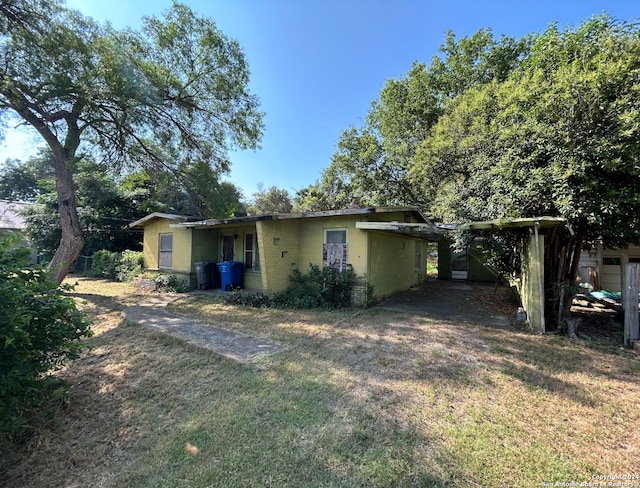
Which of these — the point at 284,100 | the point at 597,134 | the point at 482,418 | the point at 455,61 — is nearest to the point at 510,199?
the point at 597,134

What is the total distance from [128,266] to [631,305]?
17.3m

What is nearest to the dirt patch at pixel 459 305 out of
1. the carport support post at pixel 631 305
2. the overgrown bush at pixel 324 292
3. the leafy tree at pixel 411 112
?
the overgrown bush at pixel 324 292

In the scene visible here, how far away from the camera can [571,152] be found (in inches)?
218

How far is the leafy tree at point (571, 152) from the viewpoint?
5.22 metres

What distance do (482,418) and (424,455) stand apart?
100 centimetres

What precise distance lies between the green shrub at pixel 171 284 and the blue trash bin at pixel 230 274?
161 cm

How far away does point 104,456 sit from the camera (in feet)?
7.98

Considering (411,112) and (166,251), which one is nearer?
(166,251)

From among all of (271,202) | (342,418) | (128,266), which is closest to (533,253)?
(342,418)

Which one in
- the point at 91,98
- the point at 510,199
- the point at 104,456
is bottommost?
the point at 104,456

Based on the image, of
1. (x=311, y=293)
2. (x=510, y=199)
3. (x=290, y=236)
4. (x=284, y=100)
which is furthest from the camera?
(x=284, y=100)

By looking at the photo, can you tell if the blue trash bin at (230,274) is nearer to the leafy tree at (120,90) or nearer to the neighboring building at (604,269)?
the leafy tree at (120,90)

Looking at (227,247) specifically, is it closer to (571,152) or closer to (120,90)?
(120,90)

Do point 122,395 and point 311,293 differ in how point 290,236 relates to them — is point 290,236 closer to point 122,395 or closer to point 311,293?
point 311,293
